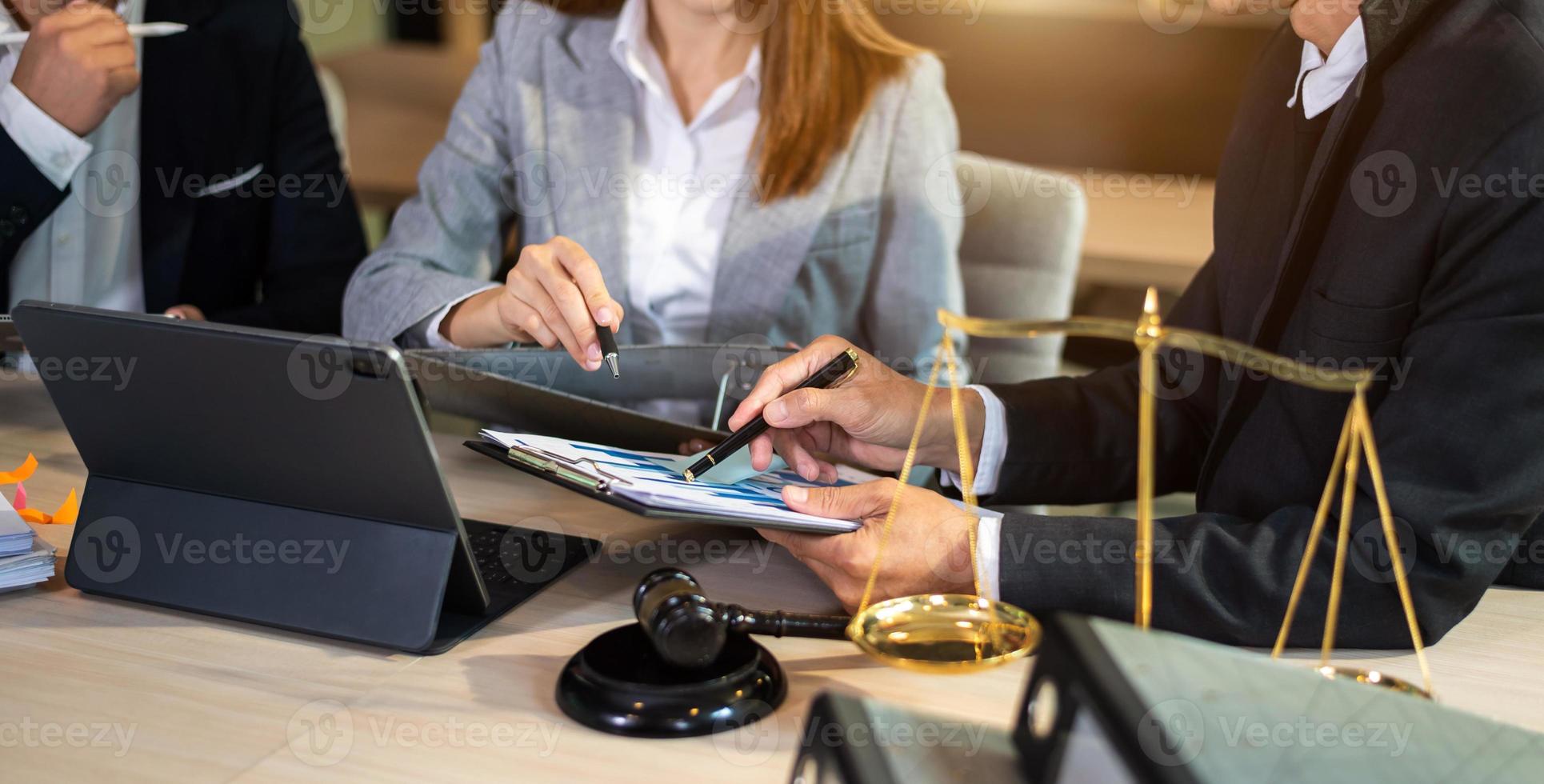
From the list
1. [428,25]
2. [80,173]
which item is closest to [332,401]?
[80,173]

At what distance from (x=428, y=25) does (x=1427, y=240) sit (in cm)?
345

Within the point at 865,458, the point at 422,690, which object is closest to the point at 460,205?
the point at 865,458

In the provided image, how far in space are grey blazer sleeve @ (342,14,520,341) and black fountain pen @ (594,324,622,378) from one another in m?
0.51

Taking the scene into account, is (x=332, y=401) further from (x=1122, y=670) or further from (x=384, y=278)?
(x=384, y=278)

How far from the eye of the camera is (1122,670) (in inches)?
23.6

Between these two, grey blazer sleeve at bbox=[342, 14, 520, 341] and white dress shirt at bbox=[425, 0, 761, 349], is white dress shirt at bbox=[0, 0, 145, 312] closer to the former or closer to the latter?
grey blazer sleeve at bbox=[342, 14, 520, 341]

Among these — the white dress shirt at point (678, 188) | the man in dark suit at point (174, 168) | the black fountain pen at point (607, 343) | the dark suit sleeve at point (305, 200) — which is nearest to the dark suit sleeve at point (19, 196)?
the man in dark suit at point (174, 168)

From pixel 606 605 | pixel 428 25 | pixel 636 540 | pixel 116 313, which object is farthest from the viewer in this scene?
pixel 428 25

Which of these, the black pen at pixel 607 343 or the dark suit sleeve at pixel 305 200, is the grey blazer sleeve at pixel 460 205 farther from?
the black pen at pixel 607 343

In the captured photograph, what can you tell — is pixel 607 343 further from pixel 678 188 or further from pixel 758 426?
pixel 678 188

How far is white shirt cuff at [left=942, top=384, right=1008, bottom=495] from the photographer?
1292 mm

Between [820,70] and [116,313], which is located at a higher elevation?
[820,70]

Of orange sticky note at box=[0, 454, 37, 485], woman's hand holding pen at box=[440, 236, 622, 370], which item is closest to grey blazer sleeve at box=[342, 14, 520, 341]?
woman's hand holding pen at box=[440, 236, 622, 370]

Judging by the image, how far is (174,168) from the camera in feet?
5.95
